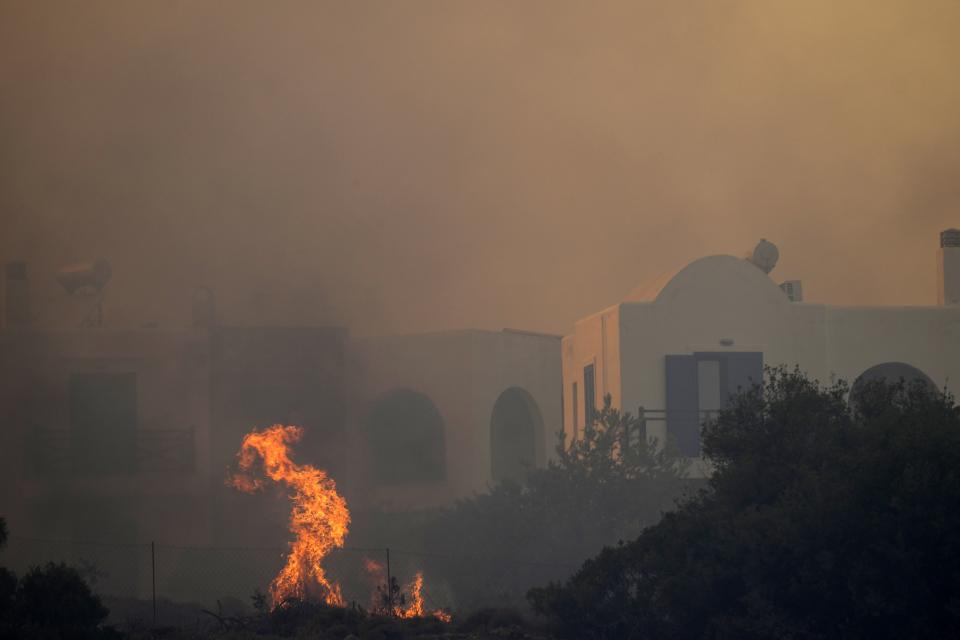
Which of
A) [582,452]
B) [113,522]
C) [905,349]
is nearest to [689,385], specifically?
[582,452]

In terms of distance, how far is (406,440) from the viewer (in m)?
35.8

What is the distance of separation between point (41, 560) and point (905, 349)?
17.6m

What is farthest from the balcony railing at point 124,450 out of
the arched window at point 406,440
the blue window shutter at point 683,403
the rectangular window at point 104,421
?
the blue window shutter at point 683,403

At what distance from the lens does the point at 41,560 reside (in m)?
30.2

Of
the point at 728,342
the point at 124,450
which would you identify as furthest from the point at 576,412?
the point at 124,450

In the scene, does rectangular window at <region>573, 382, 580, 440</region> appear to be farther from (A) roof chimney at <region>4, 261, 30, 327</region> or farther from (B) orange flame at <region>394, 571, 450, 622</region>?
(A) roof chimney at <region>4, 261, 30, 327</region>

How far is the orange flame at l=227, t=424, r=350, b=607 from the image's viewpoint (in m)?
25.3

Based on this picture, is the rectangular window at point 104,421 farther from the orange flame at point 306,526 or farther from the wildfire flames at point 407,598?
the wildfire flames at point 407,598

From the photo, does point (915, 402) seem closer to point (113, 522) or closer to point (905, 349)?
point (905, 349)

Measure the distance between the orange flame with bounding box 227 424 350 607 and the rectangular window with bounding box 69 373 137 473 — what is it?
403cm

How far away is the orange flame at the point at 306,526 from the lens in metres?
25.3

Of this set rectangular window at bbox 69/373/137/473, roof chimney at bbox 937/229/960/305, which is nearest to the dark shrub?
rectangular window at bbox 69/373/137/473

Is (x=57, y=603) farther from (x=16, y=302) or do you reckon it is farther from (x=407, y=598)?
(x=16, y=302)

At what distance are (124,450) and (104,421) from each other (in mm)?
772
